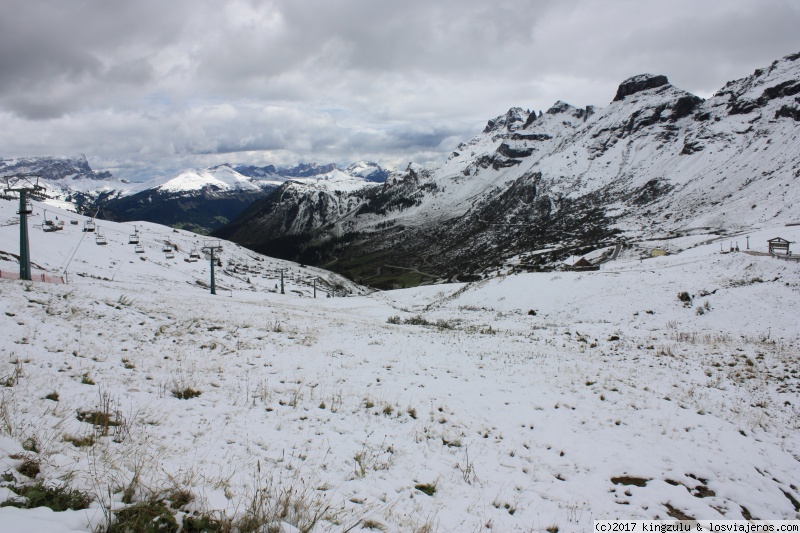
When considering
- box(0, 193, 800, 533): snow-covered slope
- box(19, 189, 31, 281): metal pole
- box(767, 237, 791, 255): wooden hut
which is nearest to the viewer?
box(0, 193, 800, 533): snow-covered slope

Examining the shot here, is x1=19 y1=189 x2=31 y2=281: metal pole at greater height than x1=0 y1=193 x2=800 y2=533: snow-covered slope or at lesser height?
greater

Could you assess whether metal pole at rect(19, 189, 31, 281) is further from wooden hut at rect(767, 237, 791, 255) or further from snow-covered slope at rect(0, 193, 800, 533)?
wooden hut at rect(767, 237, 791, 255)

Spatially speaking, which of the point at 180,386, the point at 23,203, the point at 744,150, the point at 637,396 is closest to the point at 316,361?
the point at 180,386

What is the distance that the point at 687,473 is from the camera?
8.43 m

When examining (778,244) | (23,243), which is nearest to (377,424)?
(23,243)

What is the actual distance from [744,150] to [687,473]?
253218 millimetres

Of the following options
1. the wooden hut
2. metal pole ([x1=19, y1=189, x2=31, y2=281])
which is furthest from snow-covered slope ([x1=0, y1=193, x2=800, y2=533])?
the wooden hut

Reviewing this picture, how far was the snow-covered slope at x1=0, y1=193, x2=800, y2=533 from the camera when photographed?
640cm

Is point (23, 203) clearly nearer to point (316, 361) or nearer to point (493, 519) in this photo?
point (316, 361)

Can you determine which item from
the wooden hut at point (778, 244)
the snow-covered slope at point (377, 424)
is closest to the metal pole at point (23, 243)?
the snow-covered slope at point (377, 424)

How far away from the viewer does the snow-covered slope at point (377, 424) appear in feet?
21.0

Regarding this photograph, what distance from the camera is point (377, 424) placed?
10.2 metres

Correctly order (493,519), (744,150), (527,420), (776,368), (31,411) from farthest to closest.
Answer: (744,150) < (776,368) < (527,420) < (31,411) < (493,519)

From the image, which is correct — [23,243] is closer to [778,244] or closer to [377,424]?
[377,424]
